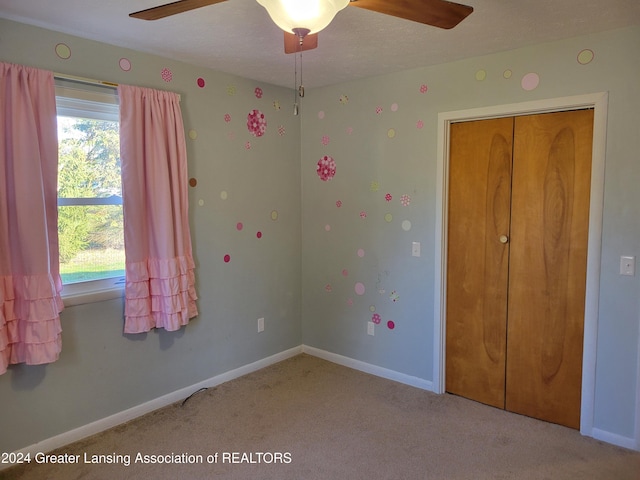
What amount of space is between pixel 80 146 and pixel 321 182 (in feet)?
6.00

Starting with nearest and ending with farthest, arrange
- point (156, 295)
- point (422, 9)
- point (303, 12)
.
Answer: point (303, 12), point (422, 9), point (156, 295)

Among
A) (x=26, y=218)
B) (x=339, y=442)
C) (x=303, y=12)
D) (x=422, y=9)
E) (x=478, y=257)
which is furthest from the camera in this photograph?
(x=478, y=257)

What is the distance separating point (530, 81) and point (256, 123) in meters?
1.93

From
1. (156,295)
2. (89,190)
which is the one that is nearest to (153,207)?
(89,190)

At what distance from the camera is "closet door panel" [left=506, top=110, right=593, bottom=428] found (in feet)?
8.61

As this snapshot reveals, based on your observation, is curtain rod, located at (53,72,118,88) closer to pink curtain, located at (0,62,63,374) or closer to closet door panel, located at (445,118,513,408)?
pink curtain, located at (0,62,63,374)

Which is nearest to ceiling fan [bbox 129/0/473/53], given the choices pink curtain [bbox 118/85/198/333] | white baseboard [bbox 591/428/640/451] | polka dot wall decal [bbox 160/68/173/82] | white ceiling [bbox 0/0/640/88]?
white ceiling [bbox 0/0/640/88]

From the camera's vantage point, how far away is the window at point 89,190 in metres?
2.54

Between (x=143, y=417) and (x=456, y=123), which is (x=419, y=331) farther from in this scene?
(x=143, y=417)

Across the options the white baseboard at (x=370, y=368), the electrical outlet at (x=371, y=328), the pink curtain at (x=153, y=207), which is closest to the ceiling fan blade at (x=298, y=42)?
the pink curtain at (x=153, y=207)

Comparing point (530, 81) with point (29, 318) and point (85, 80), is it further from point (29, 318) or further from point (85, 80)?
point (29, 318)

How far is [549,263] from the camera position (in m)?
2.74

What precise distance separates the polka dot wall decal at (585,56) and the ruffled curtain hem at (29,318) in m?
3.12

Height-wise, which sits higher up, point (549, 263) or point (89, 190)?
point (89, 190)
